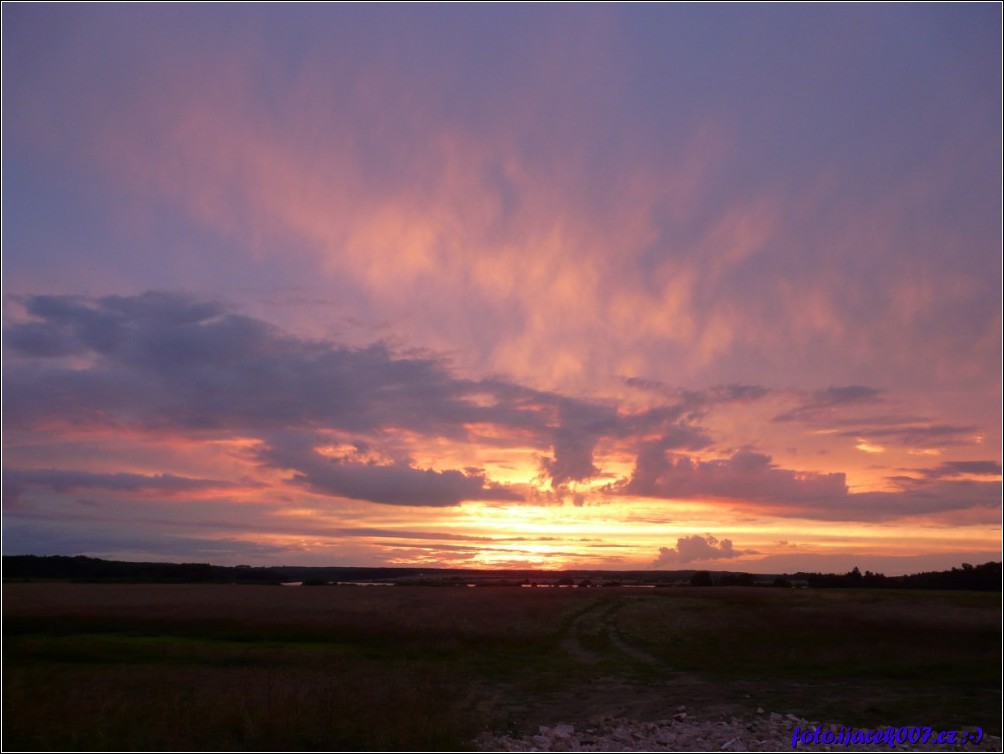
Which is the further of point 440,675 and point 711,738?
point 440,675

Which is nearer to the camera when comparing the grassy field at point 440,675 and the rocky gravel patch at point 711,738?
the rocky gravel patch at point 711,738

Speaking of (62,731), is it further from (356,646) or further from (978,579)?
(978,579)

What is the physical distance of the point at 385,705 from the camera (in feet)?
79.1

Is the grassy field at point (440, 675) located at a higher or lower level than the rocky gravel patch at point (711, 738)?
lower

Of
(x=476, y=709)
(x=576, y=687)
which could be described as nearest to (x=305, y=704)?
(x=476, y=709)

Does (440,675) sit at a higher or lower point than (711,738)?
lower

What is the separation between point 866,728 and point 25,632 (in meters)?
49.2

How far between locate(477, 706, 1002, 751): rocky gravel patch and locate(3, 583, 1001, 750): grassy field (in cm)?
140

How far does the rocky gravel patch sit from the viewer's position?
17.9 m

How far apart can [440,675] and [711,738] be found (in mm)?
15168

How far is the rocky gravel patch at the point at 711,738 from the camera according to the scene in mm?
17891

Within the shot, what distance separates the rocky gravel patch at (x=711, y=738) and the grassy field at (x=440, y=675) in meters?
1.40

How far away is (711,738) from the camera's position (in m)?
18.4

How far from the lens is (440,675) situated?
31375mm
